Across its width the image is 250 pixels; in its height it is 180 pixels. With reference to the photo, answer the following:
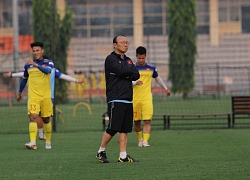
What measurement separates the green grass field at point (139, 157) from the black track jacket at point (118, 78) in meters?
0.99

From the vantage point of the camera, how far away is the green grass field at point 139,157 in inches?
373

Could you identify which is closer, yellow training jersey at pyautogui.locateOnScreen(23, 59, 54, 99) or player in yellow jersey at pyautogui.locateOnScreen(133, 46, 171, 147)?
yellow training jersey at pyautogui.locateOnScreen(23, 59, 54, 99)

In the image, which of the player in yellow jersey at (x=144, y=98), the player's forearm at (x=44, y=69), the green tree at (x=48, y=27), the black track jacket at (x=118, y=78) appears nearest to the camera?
the black track jacket at (x=118, y=78)

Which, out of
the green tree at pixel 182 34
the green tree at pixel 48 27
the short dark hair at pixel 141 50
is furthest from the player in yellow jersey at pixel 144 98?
the green tree at pixel 182 34

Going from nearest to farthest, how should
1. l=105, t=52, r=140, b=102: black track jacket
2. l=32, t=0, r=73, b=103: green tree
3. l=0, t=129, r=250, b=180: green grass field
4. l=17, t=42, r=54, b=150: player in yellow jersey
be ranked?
l=0, t=129, r=250, b=180: green grass field < l=105, t=52, r=140, b=102: black track jacket < l=17, t=42, r=54, b=150: player in yellow jersey < l=32, t=0, r=73, b=103: green tree

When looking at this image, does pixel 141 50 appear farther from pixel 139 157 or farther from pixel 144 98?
pixel 139 157

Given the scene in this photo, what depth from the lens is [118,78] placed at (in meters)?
11.3

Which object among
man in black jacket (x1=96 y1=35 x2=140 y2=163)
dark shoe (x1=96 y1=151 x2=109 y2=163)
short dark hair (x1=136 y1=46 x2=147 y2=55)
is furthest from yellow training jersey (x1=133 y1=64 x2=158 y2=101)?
dark shoe (x1=96 y1=151 x2=109 y2=163)

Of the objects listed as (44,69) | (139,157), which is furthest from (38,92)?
(139,157)

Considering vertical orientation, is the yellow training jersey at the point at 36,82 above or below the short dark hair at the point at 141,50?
below

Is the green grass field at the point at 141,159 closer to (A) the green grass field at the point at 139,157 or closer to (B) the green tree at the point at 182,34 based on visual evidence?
(A) the green grass field at the point at 139,157

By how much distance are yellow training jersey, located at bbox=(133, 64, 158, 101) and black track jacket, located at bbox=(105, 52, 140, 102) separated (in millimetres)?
3986

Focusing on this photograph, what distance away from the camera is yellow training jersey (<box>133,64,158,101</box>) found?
15375 millimetres

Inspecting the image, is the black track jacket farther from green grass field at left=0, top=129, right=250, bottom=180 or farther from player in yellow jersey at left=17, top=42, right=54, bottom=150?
player in yellow jersey at left=17, top=42, right=54, bottom=150
